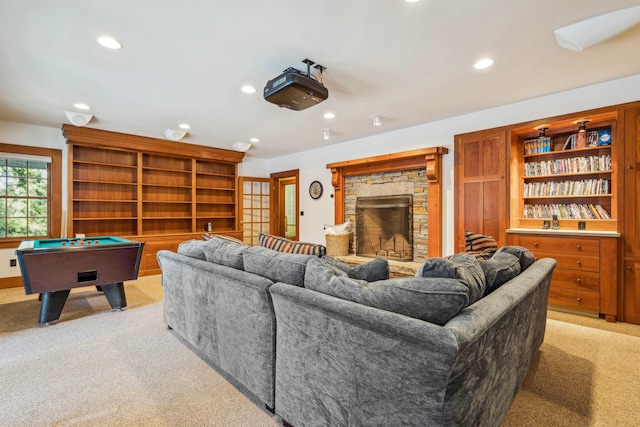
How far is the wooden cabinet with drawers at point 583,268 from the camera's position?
2.98 m

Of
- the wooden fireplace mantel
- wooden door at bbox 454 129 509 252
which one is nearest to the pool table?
the wooden fireplace mantel

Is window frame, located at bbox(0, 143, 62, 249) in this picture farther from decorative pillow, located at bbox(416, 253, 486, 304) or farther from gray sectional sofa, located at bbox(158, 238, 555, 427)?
decorative pillow, located at bbox(416, 253, 486, 304)

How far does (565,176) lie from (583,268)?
1110mm

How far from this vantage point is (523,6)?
193 cm

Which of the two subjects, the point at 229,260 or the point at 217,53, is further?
the point at 217,53

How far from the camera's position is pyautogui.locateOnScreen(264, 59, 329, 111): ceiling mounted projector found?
8.27 ft

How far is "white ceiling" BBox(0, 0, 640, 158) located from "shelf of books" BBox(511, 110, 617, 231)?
60 cm

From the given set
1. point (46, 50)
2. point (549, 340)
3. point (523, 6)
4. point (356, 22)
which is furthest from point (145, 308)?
point (523, 6)

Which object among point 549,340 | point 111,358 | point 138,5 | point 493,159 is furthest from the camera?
point 493,159

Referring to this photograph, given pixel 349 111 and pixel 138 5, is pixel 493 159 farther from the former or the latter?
pixel 138 5

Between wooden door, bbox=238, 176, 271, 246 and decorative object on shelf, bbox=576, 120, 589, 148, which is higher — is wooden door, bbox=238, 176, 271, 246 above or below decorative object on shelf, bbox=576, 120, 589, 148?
below

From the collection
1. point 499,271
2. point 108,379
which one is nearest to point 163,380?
point 108,379

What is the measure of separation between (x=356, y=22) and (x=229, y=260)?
1.85 metres

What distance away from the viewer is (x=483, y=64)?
8.80ft
